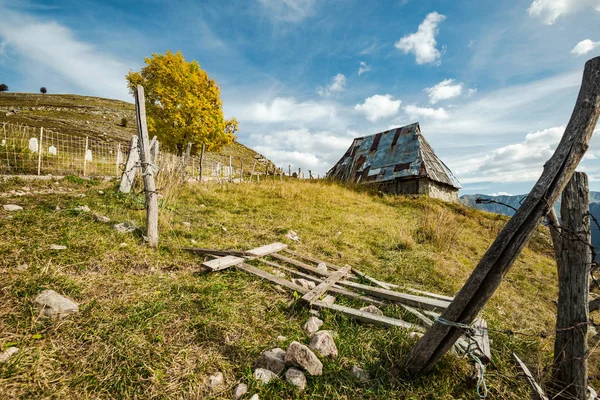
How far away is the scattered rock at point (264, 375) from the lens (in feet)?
6.97

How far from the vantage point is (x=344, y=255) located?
579 cm

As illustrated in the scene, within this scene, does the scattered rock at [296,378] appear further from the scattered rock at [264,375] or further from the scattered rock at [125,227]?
the scattered rock at [125,227]

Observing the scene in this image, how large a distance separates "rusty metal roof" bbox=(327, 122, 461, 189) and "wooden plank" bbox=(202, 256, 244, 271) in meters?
16.0

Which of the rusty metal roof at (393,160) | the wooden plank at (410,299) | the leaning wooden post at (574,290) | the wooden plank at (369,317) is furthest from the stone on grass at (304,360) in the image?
the rusty metal roof at (393,160)

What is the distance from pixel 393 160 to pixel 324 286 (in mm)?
17841

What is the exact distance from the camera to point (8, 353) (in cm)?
194

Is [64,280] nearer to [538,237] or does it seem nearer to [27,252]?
[27,252]

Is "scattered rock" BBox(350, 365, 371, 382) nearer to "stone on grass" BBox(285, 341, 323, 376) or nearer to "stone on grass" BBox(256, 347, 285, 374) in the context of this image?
"stone on grass" BBox(285, 341, 323, 376)

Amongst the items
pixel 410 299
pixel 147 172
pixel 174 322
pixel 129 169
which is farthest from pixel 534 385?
pixel 129 169

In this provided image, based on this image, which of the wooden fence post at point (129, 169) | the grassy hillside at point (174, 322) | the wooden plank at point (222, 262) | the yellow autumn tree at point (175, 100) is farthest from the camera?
the yellow autumn tree at point (175, 100)

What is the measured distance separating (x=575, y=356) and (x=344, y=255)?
3.84m

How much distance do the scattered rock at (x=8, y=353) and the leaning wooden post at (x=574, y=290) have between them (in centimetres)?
437

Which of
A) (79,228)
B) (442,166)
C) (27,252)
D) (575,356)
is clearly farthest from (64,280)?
(442,166)

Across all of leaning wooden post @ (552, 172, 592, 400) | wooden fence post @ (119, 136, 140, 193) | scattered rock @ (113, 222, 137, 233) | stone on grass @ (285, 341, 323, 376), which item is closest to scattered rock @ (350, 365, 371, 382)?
stone on grass @ (285, 341, 323, 376)
